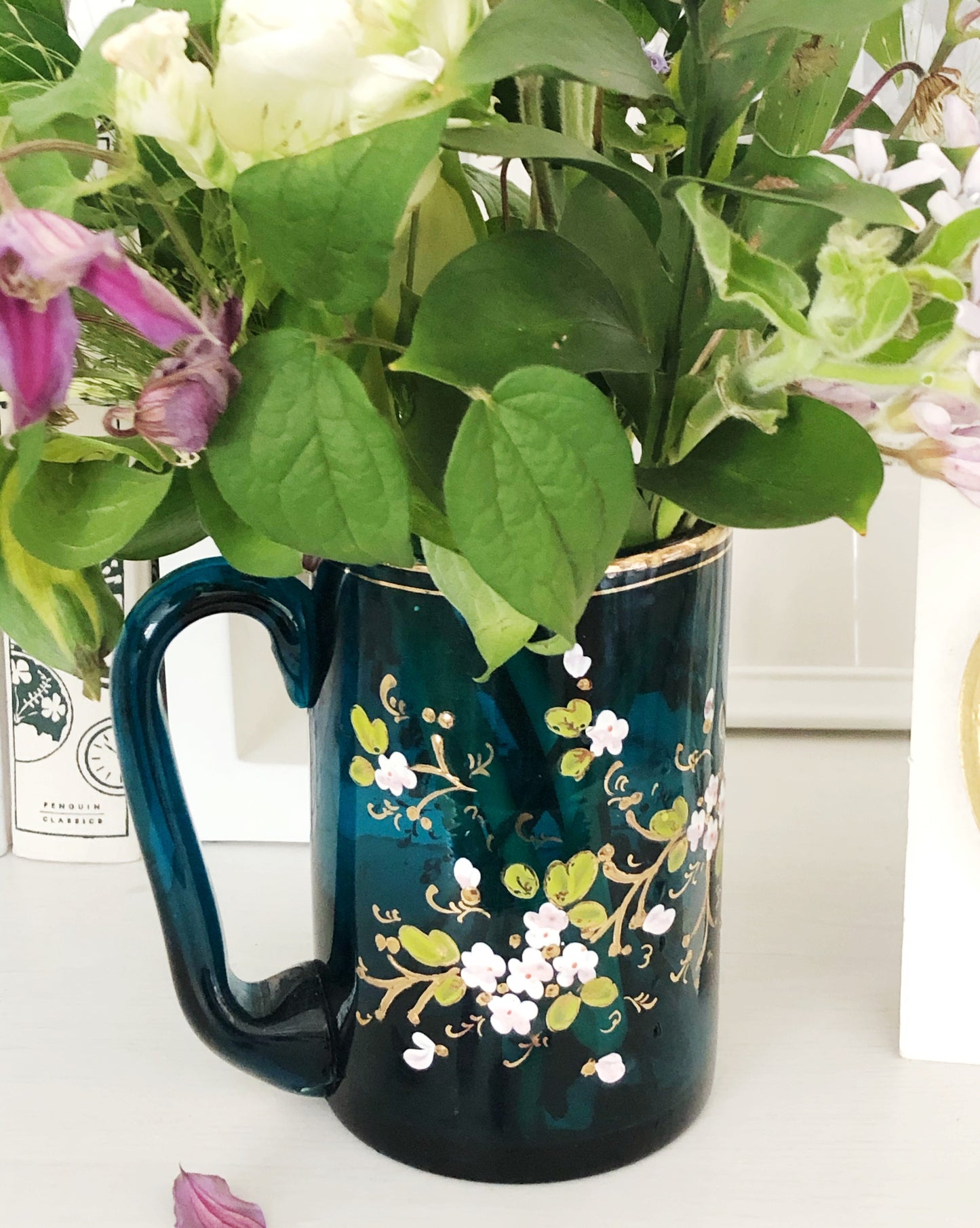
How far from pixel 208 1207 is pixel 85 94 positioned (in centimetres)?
27

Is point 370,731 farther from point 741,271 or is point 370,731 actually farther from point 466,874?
point 741,271

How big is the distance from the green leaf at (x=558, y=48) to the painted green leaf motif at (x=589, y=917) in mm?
192

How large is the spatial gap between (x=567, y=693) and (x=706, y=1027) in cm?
12

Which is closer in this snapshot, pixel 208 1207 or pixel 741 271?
pixel 741 271

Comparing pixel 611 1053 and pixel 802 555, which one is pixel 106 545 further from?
pixel 802 555

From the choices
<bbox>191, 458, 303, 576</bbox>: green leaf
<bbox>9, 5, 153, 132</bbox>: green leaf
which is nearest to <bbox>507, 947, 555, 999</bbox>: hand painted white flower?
<bbox>191, 458, 303, 576</bbox>: green leaf

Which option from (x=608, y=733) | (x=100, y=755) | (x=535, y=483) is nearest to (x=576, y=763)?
(x=608, y=733)

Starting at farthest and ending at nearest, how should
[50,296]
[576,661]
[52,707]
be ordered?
[52,707]
[576,661]
[50,296]

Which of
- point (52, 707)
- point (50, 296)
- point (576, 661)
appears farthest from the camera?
point (52, 707)

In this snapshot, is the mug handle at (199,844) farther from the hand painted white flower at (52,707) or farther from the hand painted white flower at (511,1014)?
the hand painted white flower at (52,707)

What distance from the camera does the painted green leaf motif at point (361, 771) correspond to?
1.11ft

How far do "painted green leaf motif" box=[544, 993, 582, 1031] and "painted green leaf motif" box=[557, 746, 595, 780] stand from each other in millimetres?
58

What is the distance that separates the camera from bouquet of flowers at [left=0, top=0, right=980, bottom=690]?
0.67ft

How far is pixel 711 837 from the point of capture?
1.21 feet
